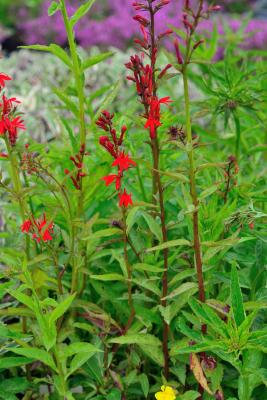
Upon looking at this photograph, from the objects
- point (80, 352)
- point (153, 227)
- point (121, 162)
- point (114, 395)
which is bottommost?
point (114, 395)

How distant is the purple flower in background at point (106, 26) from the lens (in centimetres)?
595

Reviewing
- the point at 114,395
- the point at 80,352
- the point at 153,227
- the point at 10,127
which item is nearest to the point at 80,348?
the point at 80,352

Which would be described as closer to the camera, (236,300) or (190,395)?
(236,300)

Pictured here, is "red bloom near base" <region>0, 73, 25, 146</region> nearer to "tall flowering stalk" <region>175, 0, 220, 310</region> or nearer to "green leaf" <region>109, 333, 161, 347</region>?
"tall flowering stalk" <region>175, 0, 220, 310</region>

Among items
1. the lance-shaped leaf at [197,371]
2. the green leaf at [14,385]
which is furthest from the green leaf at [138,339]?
the green leaf at [14,385]

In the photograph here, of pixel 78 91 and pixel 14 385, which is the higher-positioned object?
pixel 78 91

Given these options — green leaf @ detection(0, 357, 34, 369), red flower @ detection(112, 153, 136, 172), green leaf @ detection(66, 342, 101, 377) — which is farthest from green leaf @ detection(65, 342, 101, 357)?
red flower @ detection(112, 153, 136, 172)

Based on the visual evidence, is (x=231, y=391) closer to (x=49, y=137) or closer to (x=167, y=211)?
(x=167, y=211)

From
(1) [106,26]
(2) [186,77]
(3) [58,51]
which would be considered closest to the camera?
(2) [186,77]

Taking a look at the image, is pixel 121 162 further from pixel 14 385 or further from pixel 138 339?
pixel 14 385

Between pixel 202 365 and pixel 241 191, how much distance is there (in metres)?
0.47

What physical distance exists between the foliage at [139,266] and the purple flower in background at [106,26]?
423 cm

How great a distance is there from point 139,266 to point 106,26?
5112 millimetres

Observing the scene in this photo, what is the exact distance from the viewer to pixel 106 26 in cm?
621
